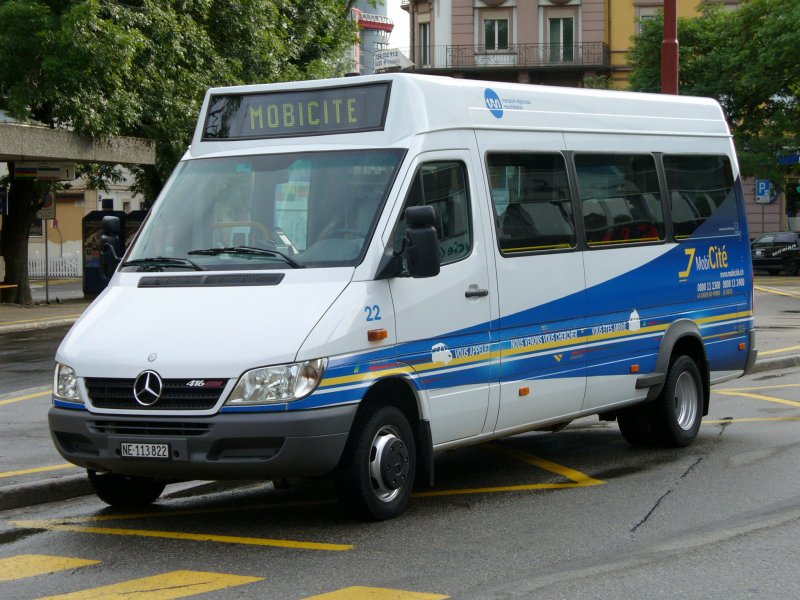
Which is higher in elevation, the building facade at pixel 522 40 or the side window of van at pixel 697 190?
the building facade at pixel 522 40

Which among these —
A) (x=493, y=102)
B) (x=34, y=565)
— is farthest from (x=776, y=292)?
(x=34, y=565)

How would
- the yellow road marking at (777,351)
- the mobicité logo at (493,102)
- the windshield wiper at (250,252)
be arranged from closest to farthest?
1. the windshield wiper at (250,252)
2. the mobicité logo at (493,102)
3. the yellow road marking at (777,351)

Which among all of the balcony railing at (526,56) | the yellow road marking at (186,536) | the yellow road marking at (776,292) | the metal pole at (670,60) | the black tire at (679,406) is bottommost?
the yellow road marking at (776,292)

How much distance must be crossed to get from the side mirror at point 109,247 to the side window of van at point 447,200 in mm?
2015

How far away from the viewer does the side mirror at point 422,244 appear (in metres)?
7.60

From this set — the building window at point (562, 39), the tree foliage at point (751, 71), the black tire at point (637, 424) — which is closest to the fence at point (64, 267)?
the tree foliage at point (751, 71)

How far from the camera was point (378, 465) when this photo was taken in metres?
7.68

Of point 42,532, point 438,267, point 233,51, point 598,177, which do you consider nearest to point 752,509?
point 438,267

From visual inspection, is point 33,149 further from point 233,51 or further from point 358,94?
point 358,94

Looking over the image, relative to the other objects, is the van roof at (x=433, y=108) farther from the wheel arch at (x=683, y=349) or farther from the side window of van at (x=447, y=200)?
the wheel arch at (x=683, y=349)

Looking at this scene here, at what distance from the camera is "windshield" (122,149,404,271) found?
7930 mm

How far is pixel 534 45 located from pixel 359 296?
62.8 metres

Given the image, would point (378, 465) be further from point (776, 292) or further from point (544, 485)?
point (776, 292)

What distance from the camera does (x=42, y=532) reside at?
7.77 metres
